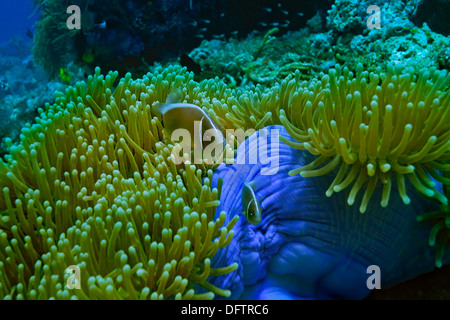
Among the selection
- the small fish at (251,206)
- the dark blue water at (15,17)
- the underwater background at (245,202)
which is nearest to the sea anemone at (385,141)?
the underwater background at (245,202)

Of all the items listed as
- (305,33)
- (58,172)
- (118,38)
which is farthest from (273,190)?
(305,33)

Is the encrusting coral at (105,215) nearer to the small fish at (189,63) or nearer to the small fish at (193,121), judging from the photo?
the small fish at (193,121)

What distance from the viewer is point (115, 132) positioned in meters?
2.28

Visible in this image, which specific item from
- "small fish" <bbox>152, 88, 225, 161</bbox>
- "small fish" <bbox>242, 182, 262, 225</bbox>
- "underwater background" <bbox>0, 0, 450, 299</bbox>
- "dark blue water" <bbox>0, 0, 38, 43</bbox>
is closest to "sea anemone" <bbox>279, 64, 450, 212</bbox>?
"underwater background" <bbox>0, 0, 450, 299</bbox>

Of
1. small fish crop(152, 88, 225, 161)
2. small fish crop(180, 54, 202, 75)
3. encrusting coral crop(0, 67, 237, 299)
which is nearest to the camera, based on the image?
encrusting coral crop(0, 67, 237, 299)

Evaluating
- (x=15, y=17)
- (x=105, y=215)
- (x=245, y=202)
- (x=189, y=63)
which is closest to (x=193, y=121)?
(x=245, y=202)

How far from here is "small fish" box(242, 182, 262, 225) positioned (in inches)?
60.7

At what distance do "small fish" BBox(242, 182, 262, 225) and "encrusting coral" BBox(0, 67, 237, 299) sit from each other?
10cm

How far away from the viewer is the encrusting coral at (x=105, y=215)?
4.64 ft

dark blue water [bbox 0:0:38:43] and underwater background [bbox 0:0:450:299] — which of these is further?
dark blue water [bbox 0:0:38:43]

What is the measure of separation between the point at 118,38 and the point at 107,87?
3.73m

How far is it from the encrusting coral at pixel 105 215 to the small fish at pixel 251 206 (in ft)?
0.34

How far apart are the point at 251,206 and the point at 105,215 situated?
2.42ft

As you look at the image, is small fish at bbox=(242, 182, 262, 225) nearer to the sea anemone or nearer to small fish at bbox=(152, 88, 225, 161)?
the sea anemone
